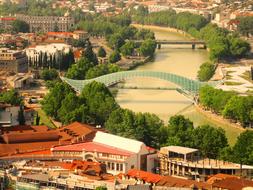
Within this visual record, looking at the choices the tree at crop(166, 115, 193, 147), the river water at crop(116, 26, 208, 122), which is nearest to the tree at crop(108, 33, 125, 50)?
the river water at crop(116, 26, 208, 122)

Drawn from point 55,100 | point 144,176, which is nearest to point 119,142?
point 144,176

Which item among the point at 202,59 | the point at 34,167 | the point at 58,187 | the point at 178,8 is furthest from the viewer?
the point at 178,8

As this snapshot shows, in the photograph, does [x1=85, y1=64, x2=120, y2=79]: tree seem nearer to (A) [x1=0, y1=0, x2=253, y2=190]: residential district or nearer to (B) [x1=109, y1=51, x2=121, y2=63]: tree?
(A) [x1=0, y1=0, x2=253, y2=190]: residential district

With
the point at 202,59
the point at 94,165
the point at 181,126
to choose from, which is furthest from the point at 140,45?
the point at 94,165

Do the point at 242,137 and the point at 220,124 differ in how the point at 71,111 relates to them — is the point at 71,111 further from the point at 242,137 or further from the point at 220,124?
the point at 242,137

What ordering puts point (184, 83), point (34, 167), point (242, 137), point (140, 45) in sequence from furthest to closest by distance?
point (140, 45) < point (184, 83) < point (242, 137) < point (34, 167)

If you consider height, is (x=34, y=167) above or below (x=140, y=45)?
above

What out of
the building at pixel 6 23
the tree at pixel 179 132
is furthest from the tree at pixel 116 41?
the tree at pixel 179 132
